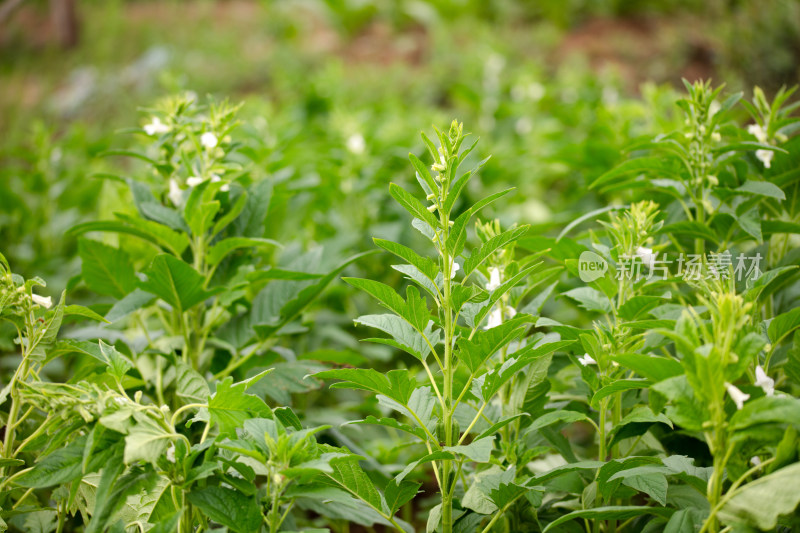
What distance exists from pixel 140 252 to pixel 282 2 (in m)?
8.54

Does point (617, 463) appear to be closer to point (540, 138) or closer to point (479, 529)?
point (479, 529)

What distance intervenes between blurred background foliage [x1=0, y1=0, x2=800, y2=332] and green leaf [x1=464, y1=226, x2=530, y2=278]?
748 millimetres

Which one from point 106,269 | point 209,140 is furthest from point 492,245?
point 106,269

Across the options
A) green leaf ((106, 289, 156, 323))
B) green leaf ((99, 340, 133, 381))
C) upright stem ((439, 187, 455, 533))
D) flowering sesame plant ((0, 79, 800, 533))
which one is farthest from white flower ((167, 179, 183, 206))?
upright stem ((439, 187, 455, 533))

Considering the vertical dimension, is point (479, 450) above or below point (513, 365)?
below

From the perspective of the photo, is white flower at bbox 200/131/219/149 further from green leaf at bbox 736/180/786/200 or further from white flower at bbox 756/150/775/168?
white flower at bbox 756/150/775/168

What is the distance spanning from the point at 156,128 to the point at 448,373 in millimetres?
1051

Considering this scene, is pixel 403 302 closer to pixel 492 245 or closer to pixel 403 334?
pixel 403 334

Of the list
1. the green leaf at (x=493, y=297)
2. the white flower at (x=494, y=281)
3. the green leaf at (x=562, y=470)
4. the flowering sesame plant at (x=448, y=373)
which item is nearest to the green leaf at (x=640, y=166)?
the flowering sesame plant at (x=448, y=373)

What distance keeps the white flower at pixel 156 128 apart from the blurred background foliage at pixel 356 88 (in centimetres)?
5

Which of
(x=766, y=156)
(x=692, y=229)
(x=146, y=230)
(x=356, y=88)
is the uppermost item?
(x=356, y=88)

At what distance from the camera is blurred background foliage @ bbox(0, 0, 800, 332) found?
2596 millimetres

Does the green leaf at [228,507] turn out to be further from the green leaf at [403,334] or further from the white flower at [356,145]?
the white flower at [356,145]
